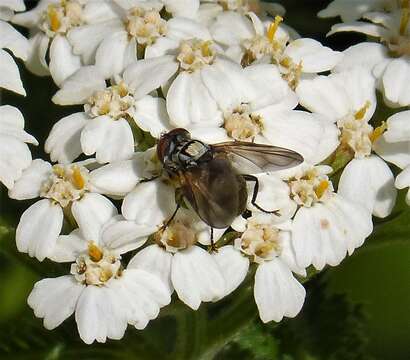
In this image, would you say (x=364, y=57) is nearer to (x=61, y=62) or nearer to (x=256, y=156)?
(x=256, y=156)

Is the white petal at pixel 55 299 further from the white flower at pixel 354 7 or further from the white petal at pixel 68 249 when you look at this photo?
the white flower at pixel 354 7

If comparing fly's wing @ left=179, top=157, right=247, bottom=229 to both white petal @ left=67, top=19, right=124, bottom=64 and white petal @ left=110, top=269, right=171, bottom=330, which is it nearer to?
white petal @ left=110, top=269, right=171, bottom=330

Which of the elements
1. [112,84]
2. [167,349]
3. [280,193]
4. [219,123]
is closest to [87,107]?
[112,84]

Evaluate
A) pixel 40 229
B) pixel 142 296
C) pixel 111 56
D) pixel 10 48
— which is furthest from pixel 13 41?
pixel 142 296

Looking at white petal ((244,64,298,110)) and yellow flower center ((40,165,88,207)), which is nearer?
yellow flower center ((40,165,88,207))

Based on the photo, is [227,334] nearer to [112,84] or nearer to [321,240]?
[321,240]

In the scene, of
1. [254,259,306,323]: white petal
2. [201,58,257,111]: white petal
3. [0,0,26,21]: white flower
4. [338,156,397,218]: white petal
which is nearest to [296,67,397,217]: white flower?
[338,156,397,218]: white petal
